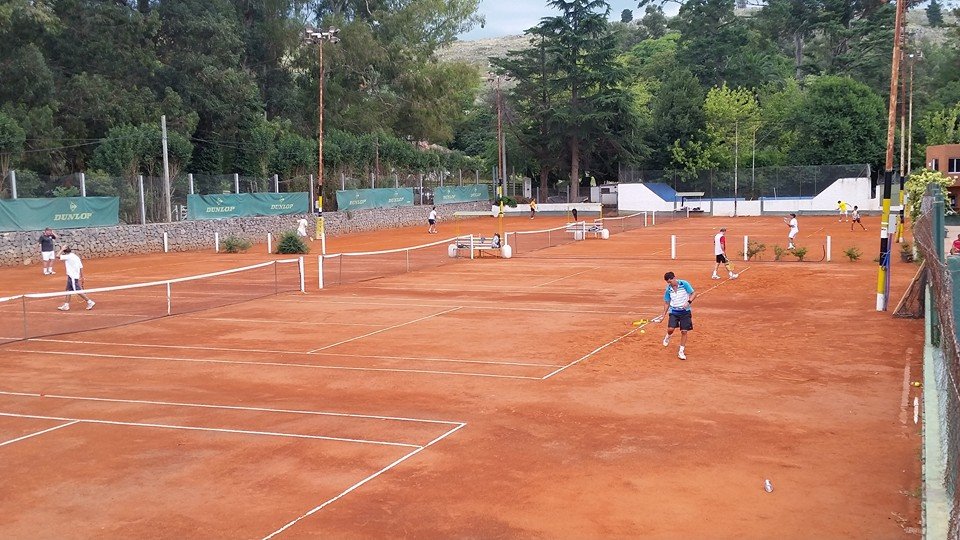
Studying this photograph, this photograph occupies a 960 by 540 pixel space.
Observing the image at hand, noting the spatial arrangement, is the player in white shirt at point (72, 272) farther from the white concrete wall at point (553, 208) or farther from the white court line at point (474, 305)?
the white concrete wall at point (553, 208)

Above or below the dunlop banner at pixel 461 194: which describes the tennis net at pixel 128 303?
below

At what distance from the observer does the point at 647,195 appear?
7669cm

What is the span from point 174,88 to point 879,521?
62.3 meters

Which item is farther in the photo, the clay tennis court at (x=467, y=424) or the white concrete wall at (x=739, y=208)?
the white concrete wall at (x=739, y=208)

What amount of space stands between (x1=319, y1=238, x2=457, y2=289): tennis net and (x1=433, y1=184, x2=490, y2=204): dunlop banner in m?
28.4

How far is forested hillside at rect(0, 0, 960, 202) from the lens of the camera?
2199 inches

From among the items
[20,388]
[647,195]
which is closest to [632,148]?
[647,195]

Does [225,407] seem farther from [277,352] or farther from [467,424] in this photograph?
[277,352]

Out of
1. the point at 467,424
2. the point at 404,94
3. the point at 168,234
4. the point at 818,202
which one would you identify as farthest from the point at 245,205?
the point at 818,202

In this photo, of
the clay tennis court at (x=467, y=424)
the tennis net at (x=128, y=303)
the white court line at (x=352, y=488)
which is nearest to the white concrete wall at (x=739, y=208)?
the tennis net at (x=128, y=303)

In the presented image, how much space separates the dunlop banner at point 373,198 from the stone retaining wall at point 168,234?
0.56 meters

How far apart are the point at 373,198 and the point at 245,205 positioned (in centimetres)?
1340

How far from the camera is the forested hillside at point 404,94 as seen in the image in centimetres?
5584

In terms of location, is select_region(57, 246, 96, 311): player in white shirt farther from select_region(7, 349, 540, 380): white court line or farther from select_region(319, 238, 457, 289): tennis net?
select_region(319, 238, 457, 289): tennis net
